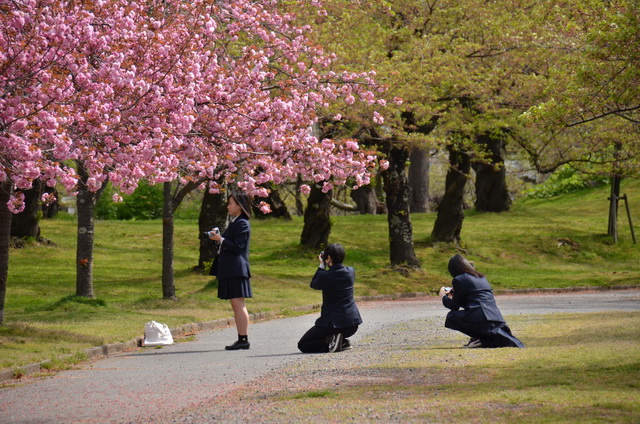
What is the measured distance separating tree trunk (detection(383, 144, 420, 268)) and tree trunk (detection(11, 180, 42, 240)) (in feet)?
39.0

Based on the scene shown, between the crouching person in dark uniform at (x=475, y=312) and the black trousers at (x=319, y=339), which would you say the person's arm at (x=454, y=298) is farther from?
the black trousers at (x=319, y=339)

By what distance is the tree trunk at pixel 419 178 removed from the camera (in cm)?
4619

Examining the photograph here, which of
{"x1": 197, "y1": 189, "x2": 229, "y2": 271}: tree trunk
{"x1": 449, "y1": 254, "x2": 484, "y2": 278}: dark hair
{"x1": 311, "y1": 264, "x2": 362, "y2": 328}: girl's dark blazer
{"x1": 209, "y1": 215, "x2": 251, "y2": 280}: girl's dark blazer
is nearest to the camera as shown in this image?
{"x1": 311, "y1": 264, "x2": 362, "y2": 328}: girl's dark blazer

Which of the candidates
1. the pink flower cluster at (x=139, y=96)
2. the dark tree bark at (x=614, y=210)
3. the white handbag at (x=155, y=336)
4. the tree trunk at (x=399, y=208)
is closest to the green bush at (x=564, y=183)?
the dark tree bark at (x=614, y=210)

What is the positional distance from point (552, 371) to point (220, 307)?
40.8 feet

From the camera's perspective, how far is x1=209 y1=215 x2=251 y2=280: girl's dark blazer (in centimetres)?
1311

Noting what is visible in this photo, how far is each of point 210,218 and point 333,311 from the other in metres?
14.8

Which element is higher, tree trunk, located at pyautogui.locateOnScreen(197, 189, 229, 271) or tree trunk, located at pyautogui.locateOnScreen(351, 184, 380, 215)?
tree trunk, located at pyautogui.locateOnScreen(351, 184, 380, 215)

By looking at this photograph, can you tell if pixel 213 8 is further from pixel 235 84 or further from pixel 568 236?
pixel 568 236

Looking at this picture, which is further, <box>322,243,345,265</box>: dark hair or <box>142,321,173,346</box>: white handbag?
<box>142,321,173,346</box>: white handbag

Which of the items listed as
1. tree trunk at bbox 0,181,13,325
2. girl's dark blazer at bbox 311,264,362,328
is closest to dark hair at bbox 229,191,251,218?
girl's dark blazer at bbox 311,264,362,328

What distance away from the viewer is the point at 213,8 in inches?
700

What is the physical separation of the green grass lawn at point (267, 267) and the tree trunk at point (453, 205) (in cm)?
65

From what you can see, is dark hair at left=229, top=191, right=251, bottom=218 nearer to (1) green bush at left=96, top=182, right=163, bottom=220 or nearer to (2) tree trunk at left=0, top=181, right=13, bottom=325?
(2) tree trunk at left=0, top=181, right=13, bottom=325
